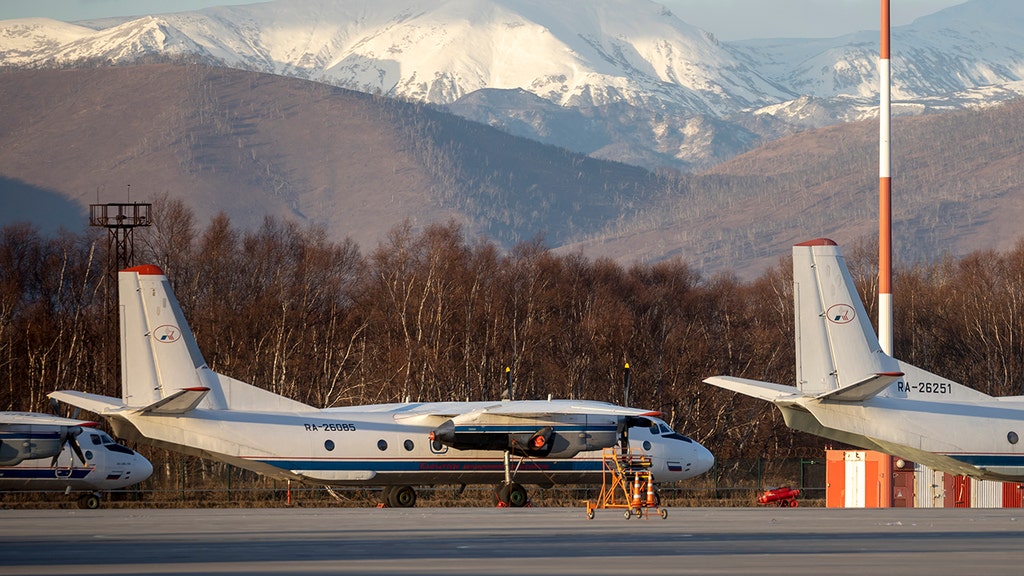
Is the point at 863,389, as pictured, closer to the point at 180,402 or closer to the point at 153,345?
the point at 180,402

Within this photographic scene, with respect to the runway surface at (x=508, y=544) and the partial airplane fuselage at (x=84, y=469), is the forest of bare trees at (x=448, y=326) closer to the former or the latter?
the partial airplane fuselage at (x=84, y=469)

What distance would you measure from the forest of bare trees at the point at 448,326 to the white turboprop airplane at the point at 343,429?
900 inches

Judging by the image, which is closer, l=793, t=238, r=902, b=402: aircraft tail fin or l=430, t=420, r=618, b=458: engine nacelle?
l=793, t=238, r=902, b=402: aircraft tail fin

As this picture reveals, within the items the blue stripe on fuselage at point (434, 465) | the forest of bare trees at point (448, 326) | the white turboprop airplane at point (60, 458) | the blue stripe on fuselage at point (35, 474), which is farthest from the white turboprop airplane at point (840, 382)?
the forest of bare trees at point (448, 326)

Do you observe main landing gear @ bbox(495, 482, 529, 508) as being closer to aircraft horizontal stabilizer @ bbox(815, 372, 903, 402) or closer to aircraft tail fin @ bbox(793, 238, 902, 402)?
aircraft tail fin @ bbox(793, 238, 902, 402)

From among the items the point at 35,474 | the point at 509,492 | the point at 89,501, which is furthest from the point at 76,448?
Result: the point at 509,492

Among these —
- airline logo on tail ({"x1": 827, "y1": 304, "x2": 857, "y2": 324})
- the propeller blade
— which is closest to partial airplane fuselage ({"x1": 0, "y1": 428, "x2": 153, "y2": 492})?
the propeller blade

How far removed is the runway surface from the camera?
20.9m

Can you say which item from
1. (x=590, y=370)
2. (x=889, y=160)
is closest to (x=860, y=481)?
(x=889, y=160)

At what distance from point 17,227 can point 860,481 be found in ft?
205

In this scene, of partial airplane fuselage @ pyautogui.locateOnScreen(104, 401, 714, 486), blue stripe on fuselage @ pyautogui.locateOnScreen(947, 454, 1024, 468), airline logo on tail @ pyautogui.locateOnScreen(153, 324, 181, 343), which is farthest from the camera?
airline logo on tail @ pyautogui.locateOnScreen(153, 324, 181, 343)

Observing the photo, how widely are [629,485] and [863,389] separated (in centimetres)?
1076

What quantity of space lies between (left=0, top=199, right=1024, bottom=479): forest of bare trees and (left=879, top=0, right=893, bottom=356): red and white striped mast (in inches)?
1060

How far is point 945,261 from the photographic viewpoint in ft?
373
